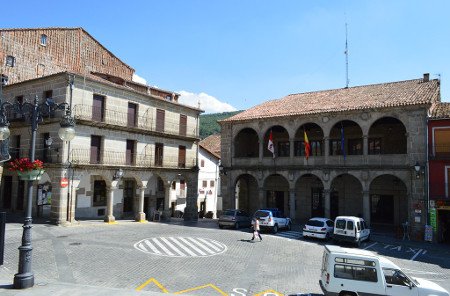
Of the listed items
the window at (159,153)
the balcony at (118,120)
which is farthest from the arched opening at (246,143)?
the window at (159,153)

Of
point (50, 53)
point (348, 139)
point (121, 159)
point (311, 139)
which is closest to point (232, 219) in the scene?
point (121, 159)

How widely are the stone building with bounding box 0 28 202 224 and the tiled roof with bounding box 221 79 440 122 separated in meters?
7.47

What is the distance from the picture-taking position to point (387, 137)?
31.6 m

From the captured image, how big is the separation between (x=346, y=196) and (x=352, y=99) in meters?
9.05

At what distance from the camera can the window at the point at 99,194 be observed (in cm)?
3071

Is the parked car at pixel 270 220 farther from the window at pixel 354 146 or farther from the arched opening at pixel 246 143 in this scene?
the window at pixel 354 146

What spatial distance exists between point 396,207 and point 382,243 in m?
8.12

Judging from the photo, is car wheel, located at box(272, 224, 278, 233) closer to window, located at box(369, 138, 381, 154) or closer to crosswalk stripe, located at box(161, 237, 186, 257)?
crosswalk stripe, located at box(161, 237, 186, 257)

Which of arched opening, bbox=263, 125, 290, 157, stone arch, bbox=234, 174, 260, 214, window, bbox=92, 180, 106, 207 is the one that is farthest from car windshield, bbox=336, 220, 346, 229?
window, bbox=92, 180, 106, 207

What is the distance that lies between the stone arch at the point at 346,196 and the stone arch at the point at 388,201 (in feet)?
3.80

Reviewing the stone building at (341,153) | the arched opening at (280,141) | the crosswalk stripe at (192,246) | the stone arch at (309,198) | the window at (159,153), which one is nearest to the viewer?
the crosswalk stripe at (192,246)

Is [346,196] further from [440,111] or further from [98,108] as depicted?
[98,108]

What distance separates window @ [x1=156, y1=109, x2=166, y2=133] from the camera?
1312 inches

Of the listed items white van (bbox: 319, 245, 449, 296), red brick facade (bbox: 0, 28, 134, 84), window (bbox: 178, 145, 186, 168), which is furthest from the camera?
window (bbox: 178, 145, 186, 168)
